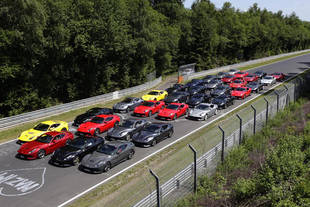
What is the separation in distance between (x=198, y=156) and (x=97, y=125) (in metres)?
11.7

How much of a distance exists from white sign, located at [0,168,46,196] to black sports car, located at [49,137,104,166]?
999 mm

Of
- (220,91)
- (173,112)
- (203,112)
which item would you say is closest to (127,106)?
(173,112)

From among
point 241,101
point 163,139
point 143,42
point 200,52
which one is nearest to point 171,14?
point 200,52

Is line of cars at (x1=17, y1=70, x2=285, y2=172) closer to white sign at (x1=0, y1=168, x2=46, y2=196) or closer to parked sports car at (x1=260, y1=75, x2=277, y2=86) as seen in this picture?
white sign at (x1=0, y1=168, x2=46, y2=196)

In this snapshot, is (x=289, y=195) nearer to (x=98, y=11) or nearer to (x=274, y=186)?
(x=274, y=186)

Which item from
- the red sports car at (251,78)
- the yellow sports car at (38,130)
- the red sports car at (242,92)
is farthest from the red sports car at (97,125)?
the red sports car at (251,78)

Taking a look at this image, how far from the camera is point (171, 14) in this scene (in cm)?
7075

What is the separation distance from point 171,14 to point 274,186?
6736 cm

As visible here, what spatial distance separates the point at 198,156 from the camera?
38.2 ft

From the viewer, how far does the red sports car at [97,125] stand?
2097 centimetres

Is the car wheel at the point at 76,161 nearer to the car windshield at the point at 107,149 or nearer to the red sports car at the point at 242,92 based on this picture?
the car windshield at the point at 107,149

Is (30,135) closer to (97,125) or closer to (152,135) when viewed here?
(97,125)

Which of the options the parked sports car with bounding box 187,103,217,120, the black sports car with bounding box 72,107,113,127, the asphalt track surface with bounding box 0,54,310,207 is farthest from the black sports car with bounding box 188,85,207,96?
the asphalt track surface with bounding box 0,54,310,207

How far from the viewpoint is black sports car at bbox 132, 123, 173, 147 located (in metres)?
18.4
